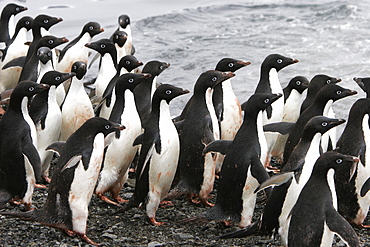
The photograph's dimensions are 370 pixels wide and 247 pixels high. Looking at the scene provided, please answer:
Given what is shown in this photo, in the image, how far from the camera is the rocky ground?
647 centimetres

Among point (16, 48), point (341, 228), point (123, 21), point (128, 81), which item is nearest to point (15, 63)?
point (16, 48)

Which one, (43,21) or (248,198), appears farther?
(43,21)

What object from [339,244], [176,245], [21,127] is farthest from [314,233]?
[21,127]

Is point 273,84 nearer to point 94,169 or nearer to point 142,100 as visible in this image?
point 142,100

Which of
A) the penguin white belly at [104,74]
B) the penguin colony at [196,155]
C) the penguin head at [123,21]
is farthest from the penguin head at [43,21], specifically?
the penguin colony at [196,155]

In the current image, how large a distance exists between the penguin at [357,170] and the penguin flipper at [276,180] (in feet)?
3.30

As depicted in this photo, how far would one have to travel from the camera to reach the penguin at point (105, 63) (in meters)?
10.1

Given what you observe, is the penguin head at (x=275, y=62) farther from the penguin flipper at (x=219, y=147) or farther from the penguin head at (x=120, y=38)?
the penguin head at (x=120, y=38)

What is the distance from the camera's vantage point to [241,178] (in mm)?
6809

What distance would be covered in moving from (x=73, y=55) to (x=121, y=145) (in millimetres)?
3489

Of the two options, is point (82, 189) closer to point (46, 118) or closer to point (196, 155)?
point (196, 155)

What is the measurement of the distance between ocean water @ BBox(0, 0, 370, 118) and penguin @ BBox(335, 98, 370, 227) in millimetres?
5264

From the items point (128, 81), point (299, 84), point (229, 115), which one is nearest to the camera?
point (128, 81)

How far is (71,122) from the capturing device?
8617mm
